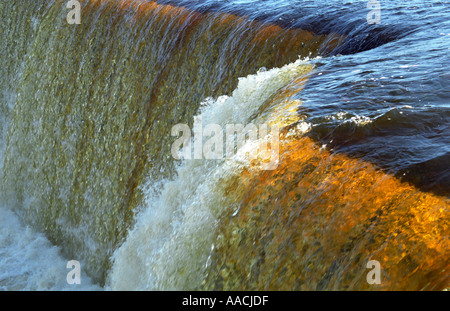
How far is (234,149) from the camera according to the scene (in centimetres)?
313

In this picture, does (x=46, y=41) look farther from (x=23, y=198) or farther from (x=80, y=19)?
(x=23, y=198)

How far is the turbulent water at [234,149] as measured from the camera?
231 cm

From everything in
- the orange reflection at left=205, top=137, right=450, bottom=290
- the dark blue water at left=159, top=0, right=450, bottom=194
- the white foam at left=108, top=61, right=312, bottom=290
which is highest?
the dark blue water at left=159, top=0, right=450, bottom=194

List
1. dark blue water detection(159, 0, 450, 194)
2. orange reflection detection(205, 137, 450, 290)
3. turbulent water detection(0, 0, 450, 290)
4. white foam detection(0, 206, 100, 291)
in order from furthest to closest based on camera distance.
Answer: white foam detection(0, 206, 100, 291) < dark blue water detection(159, 0, 450, 194) < turbulent water detection(0, 0, 450, 290) < orange reflection detection(205, 137, 450, 290)

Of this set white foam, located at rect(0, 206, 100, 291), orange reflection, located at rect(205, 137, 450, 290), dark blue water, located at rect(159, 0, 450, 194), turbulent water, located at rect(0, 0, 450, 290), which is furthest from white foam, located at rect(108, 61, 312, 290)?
white foam, located at rect(0, 206, 100, 291)

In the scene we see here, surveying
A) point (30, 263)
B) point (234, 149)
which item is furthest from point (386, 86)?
point (30, 263)

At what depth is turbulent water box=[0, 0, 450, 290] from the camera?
7.57 ft

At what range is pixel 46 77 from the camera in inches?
260

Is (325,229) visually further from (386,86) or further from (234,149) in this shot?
(386,86)

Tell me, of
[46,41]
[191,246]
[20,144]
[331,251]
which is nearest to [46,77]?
[46,41]

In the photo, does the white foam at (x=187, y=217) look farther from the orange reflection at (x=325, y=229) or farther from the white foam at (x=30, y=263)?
the white foam at (x=30, y=263)

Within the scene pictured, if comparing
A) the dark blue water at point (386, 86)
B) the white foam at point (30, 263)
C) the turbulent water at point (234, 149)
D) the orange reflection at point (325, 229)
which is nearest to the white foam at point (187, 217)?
the turbulent water at point (234, 149)

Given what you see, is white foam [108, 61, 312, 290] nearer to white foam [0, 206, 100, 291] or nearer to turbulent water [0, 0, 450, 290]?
turbulent water [0, 0, 450, 290]
